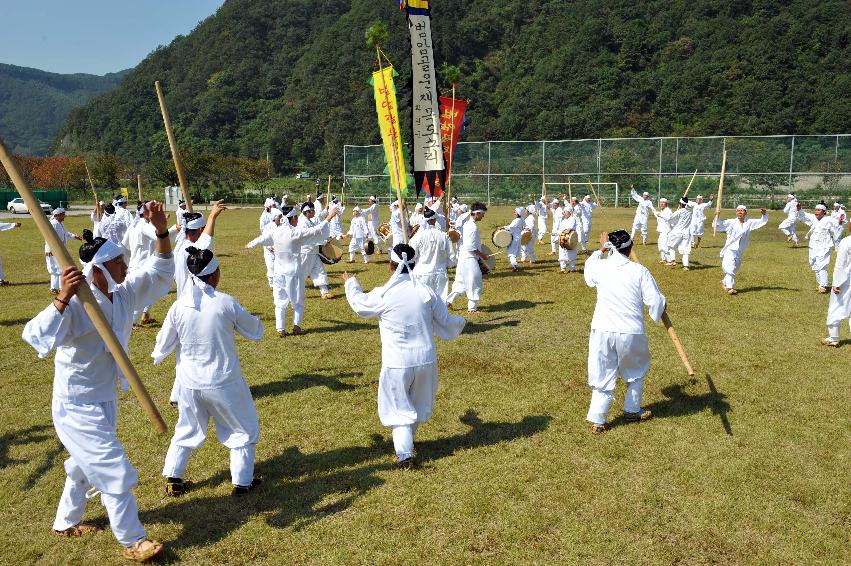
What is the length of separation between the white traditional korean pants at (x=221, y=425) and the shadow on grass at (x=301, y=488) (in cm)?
25

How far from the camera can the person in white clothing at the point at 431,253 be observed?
10.2 m

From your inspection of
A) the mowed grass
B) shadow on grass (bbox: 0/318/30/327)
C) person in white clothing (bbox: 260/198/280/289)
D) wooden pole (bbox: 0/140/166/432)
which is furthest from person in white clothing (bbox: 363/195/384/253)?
wooden pole (bbox: 0/140/166/432)

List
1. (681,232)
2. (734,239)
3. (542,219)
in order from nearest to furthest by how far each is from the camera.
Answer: (734,239)
(681,232)
(542,219)

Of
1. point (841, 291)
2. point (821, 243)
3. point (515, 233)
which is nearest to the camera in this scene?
point (841, 291)

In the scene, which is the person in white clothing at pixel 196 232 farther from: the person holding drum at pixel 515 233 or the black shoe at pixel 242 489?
the person holding drum at pixel 515 233

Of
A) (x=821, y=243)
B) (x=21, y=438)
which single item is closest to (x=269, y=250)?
(x=21, y=438)

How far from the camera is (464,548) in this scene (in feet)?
14.8

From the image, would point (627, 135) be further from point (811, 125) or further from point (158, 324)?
point (158, 324)

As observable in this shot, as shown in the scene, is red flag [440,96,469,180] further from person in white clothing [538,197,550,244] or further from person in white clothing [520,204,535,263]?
person in white clothing [538,197,550,244]

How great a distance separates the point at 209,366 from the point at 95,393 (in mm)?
808

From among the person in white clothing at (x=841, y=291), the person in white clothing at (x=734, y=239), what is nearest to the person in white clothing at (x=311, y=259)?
the person in white clothing at (x=841, y=291)

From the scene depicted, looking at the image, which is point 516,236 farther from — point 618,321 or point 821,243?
point 618,321

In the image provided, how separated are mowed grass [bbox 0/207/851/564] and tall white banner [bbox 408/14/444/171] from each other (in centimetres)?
288

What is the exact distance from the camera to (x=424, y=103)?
394 inches
